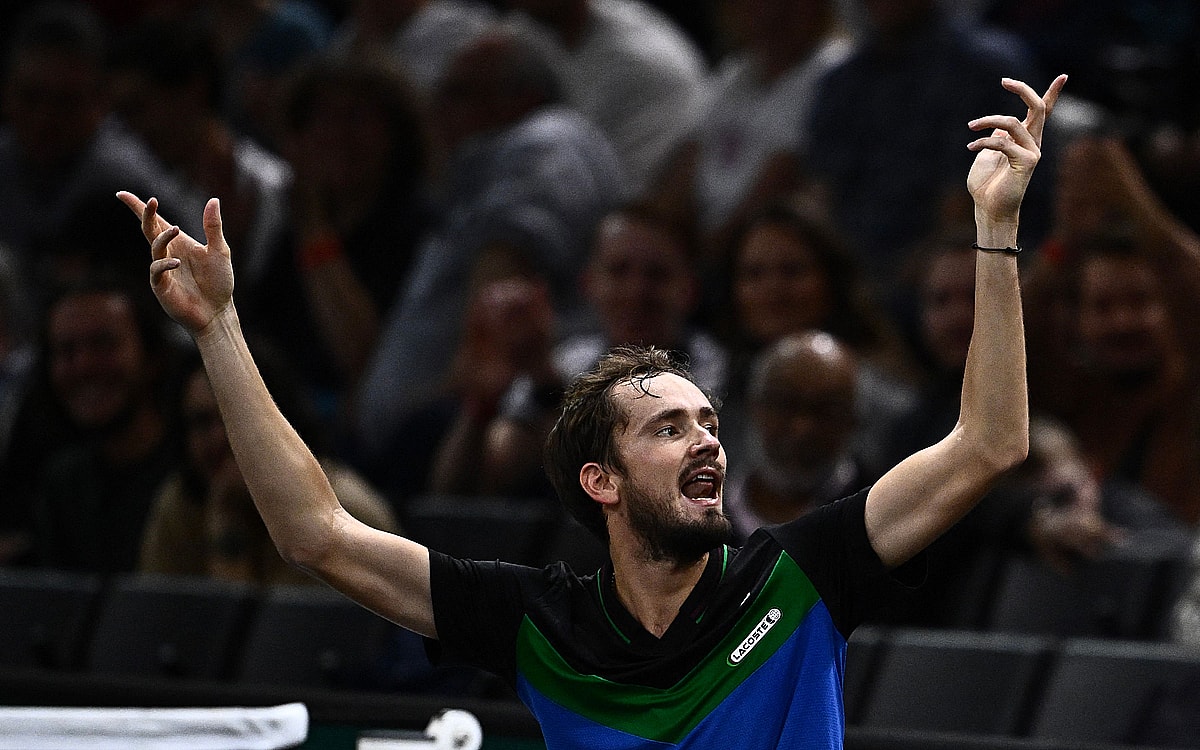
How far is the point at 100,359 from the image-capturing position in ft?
20.8

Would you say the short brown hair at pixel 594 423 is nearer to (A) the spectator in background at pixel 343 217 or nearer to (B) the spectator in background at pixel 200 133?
(A) the spectator in background at pixel 343 217

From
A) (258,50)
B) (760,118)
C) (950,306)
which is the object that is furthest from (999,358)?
(258,50)

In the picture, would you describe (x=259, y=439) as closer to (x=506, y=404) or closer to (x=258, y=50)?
(x=506, y=404)

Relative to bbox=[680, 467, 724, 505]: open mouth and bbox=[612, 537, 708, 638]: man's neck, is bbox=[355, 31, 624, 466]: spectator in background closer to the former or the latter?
bbox=[612, 537, 708, 638]: man's neck

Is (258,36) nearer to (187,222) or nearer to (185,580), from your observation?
(187,222)

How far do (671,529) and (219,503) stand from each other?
114 inches

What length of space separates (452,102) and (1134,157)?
9.59ft

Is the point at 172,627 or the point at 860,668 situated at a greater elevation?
the point at 860,668

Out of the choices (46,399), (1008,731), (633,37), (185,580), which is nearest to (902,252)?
(633,37)

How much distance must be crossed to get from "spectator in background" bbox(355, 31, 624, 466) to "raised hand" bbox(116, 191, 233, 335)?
3.42 meters

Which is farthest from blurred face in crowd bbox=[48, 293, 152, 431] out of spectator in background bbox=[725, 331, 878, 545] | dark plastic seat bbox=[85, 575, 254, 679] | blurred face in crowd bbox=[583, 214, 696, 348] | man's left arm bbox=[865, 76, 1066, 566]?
man's left arm bbox=[865, 76, 1066, 566]

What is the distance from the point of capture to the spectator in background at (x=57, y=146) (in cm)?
769

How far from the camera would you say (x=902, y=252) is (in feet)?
21.2

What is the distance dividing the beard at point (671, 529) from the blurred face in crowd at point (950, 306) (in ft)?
8.44
